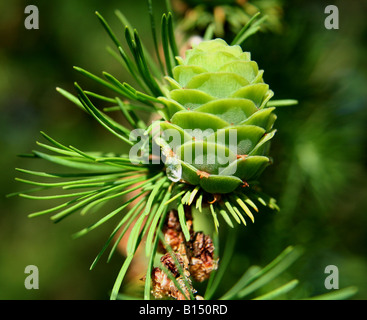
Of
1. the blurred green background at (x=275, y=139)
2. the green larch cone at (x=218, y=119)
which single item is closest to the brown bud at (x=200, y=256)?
the green larch cone at (x=218, y=119)

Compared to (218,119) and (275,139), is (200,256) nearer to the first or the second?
(218,119)

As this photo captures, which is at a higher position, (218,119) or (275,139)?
(275,139)

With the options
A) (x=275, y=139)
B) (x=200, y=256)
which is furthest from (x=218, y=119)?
(x=275, y=139)

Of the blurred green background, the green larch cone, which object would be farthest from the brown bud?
the blurred green background

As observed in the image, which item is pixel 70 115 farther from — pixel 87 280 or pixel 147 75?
pixel 147 75

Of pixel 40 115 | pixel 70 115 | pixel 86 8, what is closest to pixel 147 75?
pixel 86 8

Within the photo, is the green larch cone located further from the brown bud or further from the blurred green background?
the blurred green background

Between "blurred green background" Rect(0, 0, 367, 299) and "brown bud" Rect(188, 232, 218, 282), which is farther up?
"blurred green background" Rect(0, 0, 367, 299)
